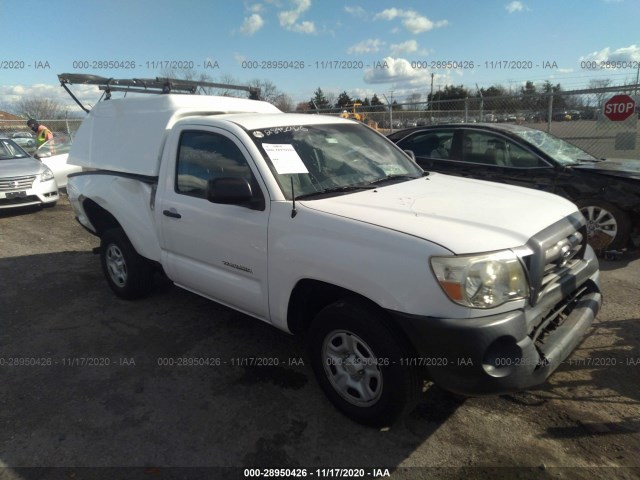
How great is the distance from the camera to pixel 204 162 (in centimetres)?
357

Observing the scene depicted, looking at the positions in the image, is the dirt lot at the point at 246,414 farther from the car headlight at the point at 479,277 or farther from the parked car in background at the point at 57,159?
the parked car in background at the point at 57,159

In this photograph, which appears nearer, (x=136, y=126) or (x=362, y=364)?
(x=362, y=364)

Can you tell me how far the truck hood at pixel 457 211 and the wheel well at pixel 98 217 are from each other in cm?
315

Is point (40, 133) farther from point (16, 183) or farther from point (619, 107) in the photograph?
point (619, 107)

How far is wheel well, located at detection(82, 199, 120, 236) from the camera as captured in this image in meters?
5.00

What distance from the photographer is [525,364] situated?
232 cm

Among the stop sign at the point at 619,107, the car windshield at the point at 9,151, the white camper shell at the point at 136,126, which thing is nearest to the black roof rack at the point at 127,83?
the white camper shell at the point at 136,126

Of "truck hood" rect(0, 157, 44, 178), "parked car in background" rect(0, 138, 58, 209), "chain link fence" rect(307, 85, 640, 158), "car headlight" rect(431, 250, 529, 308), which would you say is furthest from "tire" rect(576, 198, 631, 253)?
"truck hood" rect(0, 157, 44, 178)

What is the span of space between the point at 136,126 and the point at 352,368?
3195 millimetres

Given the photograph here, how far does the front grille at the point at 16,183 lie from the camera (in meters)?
8.93

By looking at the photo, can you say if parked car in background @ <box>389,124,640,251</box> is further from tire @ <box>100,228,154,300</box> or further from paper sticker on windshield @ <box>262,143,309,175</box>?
tire @ <box>100,228,154,300</box>

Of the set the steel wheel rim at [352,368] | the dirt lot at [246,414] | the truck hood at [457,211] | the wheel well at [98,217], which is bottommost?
the dirt lot at [246,414]

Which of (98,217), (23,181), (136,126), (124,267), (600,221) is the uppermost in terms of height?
(136,126)

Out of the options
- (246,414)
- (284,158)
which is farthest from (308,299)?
(284,158)
